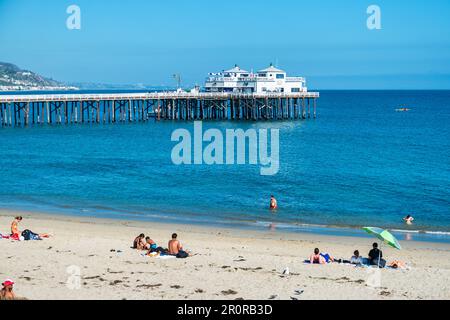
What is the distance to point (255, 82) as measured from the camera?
6962cm

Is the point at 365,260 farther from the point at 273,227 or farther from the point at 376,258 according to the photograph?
the point at 273,227

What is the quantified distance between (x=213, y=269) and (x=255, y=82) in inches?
2189

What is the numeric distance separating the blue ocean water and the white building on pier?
15.2m

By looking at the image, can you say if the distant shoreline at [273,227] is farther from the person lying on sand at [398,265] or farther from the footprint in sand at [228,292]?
the footprint in sand at [228,292]

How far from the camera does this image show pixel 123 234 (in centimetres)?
2039

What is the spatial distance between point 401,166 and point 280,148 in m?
11.3

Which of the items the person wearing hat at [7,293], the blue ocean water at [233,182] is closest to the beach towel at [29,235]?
the blue ocean water at [233,182]

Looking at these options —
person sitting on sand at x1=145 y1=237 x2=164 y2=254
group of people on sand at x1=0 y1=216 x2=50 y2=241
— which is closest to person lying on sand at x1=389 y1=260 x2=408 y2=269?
person sitting on sand at x1=145 y1=237 x2=164 y2=254

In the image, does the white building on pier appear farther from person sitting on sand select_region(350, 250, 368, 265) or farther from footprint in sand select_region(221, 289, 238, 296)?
footprint in sand select_region(221, 289, 238, 296)

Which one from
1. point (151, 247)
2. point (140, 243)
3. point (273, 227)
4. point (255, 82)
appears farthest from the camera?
point (255, 82)

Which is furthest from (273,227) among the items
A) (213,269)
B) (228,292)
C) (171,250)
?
(228,292)

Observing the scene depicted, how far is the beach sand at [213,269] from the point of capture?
520 inches
